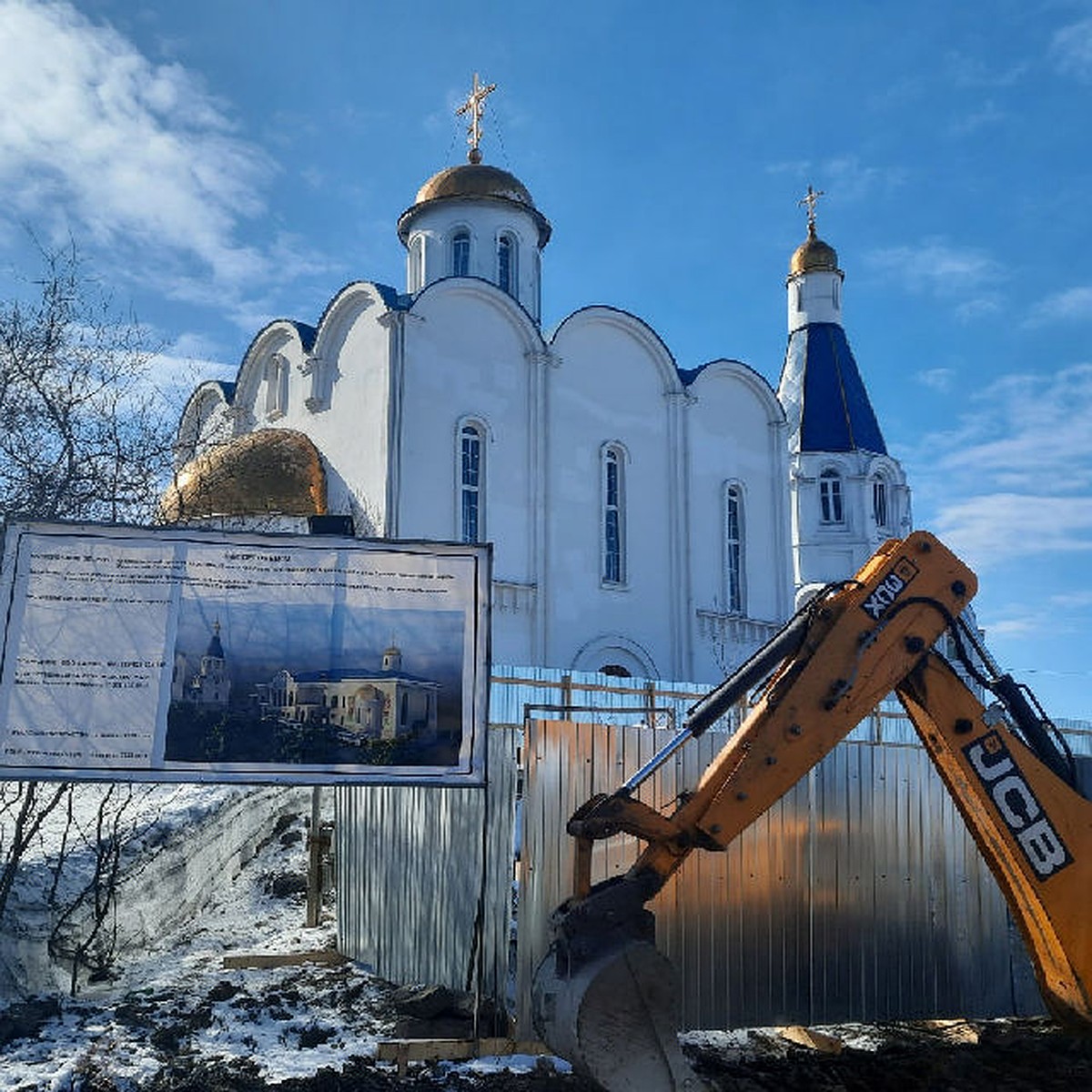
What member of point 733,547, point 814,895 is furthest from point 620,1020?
point 733,547

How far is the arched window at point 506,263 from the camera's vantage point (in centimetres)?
2236

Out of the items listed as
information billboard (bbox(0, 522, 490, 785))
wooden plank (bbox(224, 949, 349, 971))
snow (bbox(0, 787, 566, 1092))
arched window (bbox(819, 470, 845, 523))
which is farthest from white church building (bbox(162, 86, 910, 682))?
arched window (bbox(819, 470, 845, 523))

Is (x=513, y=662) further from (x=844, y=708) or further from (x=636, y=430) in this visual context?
(x=844, y=708)

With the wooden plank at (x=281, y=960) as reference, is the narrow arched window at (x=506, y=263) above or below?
above

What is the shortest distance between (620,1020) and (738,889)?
249cm

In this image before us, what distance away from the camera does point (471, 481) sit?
18234 millimetres

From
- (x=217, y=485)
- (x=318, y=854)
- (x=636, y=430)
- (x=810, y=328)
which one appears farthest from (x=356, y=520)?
(x=810, y=328)

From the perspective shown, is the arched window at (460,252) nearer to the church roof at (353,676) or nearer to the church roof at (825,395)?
the church roof at (825,395)

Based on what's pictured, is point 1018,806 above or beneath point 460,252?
beneath

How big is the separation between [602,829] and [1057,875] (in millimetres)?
2719

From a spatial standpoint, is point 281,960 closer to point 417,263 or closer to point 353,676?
point 353,676

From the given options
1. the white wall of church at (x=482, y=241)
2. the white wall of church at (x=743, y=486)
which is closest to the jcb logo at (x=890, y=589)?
the white wall of church at (x=743, y=486)

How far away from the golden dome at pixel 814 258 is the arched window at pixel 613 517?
16427 millimetres

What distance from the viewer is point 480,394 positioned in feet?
60.5
